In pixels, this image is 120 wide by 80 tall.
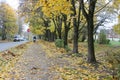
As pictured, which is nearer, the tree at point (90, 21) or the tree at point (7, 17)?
the tree at point (90, 21)

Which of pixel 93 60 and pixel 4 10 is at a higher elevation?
pixel 4 10

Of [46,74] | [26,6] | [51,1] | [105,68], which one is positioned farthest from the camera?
[26,6]

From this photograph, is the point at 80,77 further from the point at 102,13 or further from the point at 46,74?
the point at 102,13

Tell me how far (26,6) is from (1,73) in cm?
2487

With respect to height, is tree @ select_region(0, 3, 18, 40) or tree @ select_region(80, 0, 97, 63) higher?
tree @ select_region(0, 3, 18, 40)

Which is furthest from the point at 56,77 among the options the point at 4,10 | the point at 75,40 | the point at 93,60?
the point at 4,10

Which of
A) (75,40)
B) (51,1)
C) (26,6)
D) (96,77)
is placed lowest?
(96,77)

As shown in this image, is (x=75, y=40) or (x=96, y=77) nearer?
(x=96, y=77)

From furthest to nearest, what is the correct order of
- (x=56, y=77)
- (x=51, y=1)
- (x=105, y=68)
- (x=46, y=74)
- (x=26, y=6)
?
(x=26, y=6), (x=51, y=1), (x=105, y=68), (x=46, y=74), (x=56, y=77)

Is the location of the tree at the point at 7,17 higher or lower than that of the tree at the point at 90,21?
higher

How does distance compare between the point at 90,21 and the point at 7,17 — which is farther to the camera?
the point at 7,17

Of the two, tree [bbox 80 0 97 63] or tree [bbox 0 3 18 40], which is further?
tree [bbox 0 3 18 40]

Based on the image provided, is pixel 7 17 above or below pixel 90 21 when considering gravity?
above

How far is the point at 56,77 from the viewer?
396 inches
